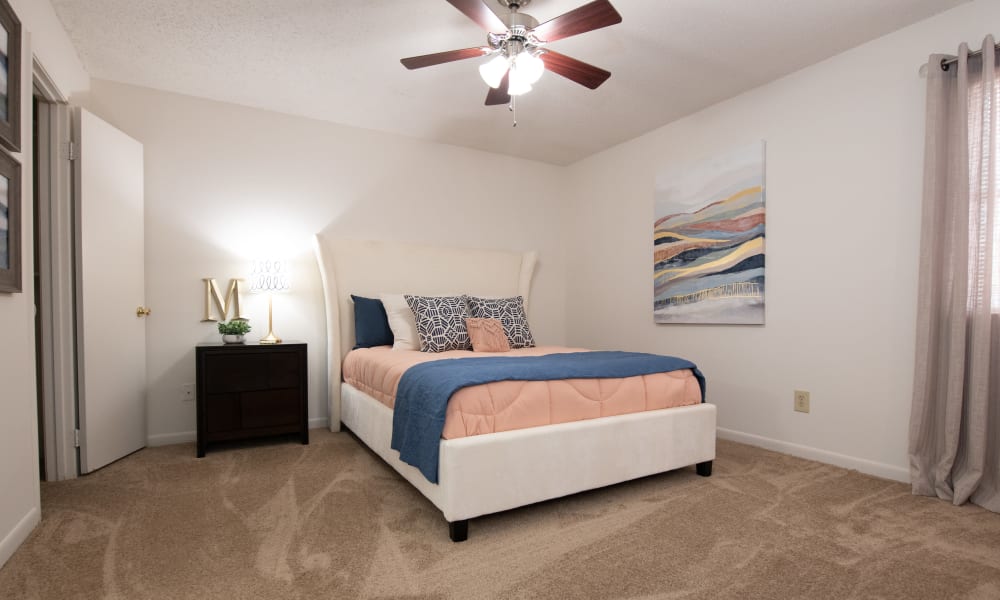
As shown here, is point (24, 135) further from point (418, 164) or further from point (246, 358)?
point (418, 164)

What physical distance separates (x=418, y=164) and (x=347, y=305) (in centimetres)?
133

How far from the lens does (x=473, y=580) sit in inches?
63.1

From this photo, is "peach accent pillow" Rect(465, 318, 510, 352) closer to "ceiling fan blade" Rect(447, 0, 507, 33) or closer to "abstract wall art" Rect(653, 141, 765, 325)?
"abstract wall art" Rect(653, 141, 765, 325)

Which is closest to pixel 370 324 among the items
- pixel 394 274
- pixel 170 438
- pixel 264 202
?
pixel 394 274

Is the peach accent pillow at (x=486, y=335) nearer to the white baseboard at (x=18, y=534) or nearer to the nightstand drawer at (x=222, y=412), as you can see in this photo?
the nightstand drawer at (x=222, y=412)

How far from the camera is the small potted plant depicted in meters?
3.18

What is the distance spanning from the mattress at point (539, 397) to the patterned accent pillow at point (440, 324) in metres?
0.34

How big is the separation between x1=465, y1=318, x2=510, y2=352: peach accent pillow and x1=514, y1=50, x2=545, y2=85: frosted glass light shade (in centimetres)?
160

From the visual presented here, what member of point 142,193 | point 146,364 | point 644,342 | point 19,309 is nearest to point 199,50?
point 142,193

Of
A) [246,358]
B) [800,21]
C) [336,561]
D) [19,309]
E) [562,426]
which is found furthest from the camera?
[246,358]

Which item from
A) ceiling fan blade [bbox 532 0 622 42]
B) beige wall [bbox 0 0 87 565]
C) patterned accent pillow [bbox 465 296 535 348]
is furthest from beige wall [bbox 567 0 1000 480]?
beige wall [bbox 0 0 87 565]

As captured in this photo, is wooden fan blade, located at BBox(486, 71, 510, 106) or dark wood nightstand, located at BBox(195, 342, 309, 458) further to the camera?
dark wood nightstand, located at BBox(195, 342, 309, 458)

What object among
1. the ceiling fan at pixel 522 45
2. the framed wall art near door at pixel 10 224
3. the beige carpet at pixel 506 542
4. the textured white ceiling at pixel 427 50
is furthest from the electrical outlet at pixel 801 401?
the framed wall art near door at pixel 10 224

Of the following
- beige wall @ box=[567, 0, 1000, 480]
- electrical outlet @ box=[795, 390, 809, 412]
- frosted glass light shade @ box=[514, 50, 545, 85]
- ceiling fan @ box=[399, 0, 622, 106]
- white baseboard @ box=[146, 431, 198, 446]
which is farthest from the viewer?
white baseboard @ box=[146, 431, 198, 446]
